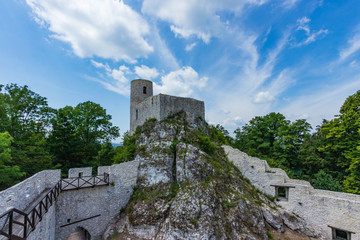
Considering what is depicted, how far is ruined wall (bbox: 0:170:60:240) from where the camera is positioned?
5777 mm

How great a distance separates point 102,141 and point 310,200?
75.1 feet

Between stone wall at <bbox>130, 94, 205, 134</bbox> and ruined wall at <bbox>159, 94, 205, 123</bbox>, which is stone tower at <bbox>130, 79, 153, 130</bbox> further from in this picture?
ruined wall at <bbox>159, 94, 205, 123</bbox>

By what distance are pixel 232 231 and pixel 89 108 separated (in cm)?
1975

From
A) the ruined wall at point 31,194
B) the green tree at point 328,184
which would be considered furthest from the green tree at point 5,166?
the green tree at point 328,184

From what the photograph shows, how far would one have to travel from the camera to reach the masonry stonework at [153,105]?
17125mm

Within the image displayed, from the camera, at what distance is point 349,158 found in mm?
16641

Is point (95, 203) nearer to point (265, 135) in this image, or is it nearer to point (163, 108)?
point (163, 108)

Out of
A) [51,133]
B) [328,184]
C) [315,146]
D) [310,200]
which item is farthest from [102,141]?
[315,146]

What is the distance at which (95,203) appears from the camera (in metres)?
11.9

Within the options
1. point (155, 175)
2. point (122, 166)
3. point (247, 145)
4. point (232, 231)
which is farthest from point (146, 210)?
point (247, 145)

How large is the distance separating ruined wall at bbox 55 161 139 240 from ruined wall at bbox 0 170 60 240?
144 centimetres

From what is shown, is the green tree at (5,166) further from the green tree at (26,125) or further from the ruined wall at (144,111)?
the ruined wall at (144,111)

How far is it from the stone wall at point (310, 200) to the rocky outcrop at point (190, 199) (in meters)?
0.81

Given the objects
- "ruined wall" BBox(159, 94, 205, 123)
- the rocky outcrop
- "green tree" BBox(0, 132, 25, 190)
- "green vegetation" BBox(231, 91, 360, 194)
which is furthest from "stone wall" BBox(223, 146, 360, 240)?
"green tree" BBox(0, 132, 25, 190)
